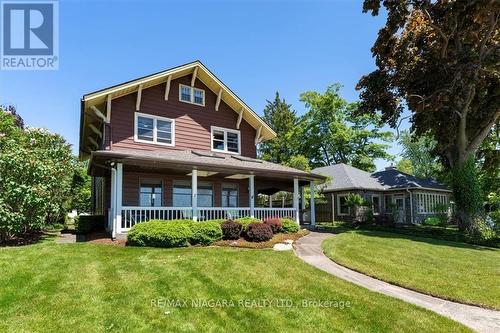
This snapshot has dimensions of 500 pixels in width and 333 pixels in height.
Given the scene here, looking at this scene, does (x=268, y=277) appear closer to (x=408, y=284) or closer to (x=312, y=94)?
(x=408, y=284)

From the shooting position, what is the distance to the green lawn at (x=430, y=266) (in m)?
7.85

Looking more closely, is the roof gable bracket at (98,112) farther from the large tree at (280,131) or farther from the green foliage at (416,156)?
the green foliage at (416,156)

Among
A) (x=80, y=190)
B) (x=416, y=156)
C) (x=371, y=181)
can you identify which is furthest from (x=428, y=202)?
(x=416, y=156)

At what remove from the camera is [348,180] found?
2691 centimetres

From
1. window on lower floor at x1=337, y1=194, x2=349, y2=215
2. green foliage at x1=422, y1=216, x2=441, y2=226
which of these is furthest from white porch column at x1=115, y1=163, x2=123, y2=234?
green foliage at x1=422, y1=216, x2=441, y2=226

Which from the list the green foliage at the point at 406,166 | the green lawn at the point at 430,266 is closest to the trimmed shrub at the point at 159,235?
the green lawn at the point at 430,266

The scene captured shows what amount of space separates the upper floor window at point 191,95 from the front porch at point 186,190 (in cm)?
395

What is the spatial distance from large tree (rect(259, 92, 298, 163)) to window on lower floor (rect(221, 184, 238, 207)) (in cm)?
2402

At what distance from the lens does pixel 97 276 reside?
25.1 ft

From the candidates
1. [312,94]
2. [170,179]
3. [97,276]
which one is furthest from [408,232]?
[312,94]

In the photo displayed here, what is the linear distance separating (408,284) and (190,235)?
7194mm

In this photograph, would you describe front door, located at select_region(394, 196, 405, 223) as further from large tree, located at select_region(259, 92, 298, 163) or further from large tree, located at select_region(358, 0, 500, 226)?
large tree, located at select_region(259, 92, 298, 163)

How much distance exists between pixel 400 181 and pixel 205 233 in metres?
21.6

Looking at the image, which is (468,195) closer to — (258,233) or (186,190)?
(258,233)
